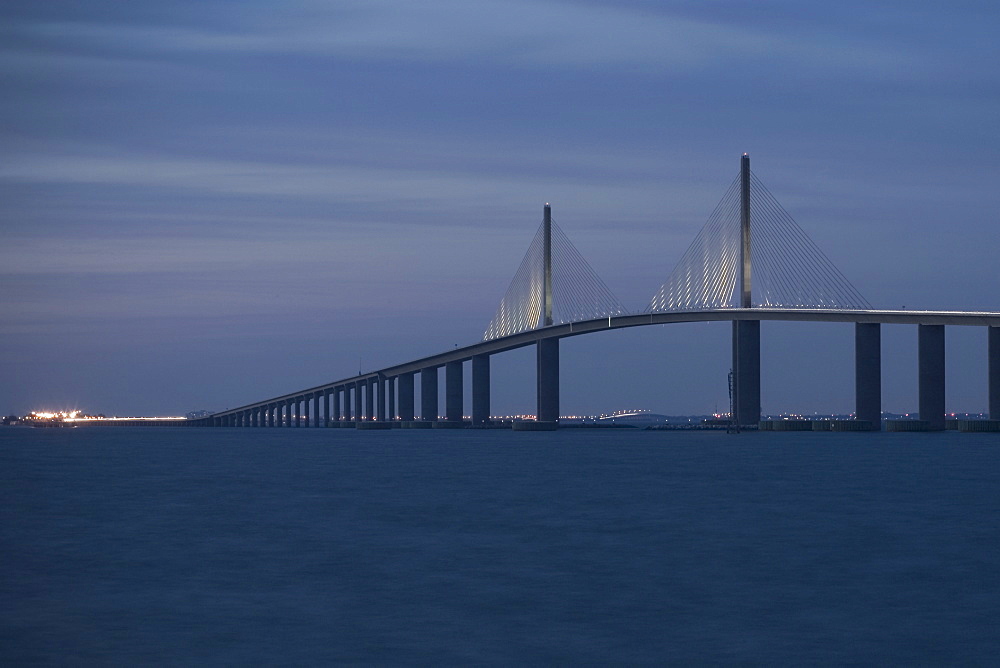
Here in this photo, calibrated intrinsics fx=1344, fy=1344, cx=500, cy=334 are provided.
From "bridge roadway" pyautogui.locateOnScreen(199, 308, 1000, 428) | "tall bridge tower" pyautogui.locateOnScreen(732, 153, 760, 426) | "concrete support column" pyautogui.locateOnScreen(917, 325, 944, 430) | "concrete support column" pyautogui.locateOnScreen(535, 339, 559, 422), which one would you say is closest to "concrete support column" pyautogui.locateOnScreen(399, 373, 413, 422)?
"bridge roadway" pyautogui.locateOnScreen(199, 308, 1000, 428)

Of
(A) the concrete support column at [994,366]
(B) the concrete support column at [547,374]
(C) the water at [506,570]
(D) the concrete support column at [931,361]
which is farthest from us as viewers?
(B) the concrete support column at [547,374]

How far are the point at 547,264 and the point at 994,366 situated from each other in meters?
37.3

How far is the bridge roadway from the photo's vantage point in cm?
7456

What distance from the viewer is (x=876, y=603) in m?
17.6

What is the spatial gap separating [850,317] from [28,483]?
161 ft

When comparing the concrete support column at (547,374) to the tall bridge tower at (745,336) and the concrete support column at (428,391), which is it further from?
→ the tall bridge tower at (745,336)

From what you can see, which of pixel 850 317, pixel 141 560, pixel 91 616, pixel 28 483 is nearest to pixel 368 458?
pixel 28 483

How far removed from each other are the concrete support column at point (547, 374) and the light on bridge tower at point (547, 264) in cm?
168

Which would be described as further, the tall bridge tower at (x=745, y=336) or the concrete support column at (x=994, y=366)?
the tall bridge tower at (x=745, y=336)

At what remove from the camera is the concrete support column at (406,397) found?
396 feet

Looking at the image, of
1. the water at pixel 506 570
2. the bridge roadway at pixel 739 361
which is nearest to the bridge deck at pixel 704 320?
the bridge roadway at pixel 739 361

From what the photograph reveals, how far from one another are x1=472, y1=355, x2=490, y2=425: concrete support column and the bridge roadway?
0.08 metres

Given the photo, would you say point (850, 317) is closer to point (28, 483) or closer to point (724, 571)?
point (28, 483)

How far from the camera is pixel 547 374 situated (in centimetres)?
9819
